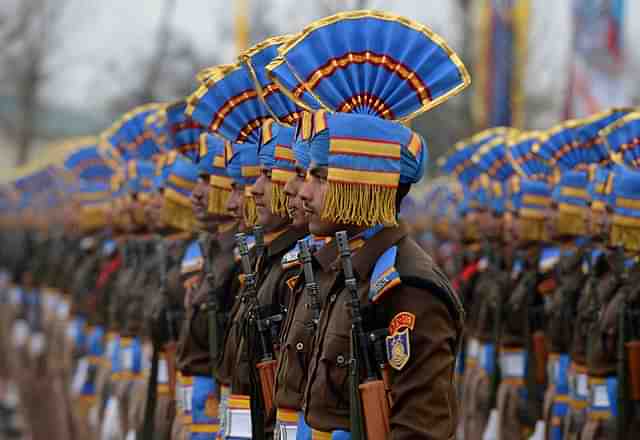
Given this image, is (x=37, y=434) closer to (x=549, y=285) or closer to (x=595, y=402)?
(x=549, y=285)

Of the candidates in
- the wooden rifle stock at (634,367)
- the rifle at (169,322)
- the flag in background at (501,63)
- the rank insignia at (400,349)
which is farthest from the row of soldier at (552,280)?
the flag in background at (501,63)

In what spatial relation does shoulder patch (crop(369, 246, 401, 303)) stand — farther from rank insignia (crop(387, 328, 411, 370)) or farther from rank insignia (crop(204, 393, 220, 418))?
rank insignia (crop(204, 393, 220, 418))

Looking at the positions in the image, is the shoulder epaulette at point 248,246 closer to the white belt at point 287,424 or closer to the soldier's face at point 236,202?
the soldier's face at point 236,202

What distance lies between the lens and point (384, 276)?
487 centimetres

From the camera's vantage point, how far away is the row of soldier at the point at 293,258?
4840 mm

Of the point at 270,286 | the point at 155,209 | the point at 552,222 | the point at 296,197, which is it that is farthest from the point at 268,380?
the point at 552,222

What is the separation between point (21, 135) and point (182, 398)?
122 feet

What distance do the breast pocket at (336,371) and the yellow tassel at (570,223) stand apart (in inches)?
213

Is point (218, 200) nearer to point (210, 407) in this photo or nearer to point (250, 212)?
point (250, 212)

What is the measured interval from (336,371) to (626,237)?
12.3 feet

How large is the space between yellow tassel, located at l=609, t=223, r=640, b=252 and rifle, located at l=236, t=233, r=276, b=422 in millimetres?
2809

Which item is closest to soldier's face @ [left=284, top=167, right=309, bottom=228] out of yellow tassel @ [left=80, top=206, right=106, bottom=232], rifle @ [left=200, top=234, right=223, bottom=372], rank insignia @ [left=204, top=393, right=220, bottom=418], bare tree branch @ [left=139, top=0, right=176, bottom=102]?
rifle @ [left=200, top=234, right=223, bottom=372]

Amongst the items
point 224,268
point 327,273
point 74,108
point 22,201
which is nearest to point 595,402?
point 224,268

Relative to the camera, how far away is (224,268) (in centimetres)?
771
